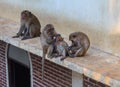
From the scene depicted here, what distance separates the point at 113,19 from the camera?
16.5 ft

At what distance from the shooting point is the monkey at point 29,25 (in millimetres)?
5910

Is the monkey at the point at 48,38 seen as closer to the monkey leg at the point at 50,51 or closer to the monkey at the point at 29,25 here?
the monkey leg at the point at 50,51

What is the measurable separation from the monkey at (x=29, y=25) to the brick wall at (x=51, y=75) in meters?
0.52

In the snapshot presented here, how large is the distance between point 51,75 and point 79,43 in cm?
141

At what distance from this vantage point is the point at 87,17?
18.0 feet

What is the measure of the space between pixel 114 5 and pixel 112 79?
3.98 feet

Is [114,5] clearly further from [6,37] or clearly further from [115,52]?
[6,37]

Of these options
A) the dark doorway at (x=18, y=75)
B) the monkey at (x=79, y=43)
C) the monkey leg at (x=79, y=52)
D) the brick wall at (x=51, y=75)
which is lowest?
the dark doorway at (x=18, y=75)

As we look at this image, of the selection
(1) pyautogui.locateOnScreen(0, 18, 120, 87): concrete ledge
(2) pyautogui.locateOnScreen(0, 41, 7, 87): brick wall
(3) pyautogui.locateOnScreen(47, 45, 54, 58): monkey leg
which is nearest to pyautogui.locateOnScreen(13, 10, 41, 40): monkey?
(1) pyautogui.locateOnScreen(0, 18, 120, 87): concrete ledge

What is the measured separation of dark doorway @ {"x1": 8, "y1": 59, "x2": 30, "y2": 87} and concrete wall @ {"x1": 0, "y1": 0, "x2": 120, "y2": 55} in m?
1.31

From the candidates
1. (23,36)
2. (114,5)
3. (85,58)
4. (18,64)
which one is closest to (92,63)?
(85,58)

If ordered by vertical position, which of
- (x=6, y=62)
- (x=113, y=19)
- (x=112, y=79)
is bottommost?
(x=6, y=62)

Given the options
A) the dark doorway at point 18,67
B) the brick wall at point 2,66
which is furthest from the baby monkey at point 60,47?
the brick wall at point 2,66

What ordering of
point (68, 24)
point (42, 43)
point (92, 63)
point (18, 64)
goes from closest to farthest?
point (92, 63) < point (42, 43) < point (68, 24) < point (18, 64)
